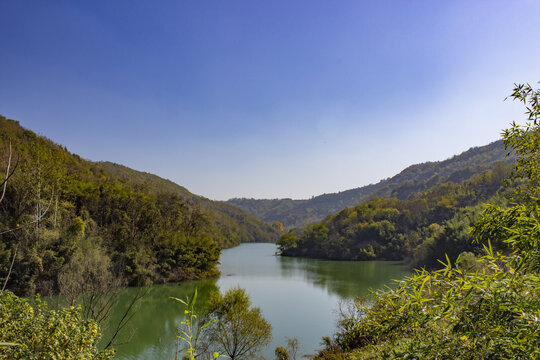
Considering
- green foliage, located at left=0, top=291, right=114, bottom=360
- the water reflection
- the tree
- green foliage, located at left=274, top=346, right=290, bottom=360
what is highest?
green foliage, located at left=0, top=291, right=114, bottom=360

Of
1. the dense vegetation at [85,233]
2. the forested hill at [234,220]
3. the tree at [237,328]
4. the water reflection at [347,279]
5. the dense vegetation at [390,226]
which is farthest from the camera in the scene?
the forested hill at [234,220]

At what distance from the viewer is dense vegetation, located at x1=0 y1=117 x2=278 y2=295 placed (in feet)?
77.4

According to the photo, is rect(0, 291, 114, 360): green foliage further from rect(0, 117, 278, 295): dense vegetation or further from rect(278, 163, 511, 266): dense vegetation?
rect(278, 163, 511, 266): dense vegetation

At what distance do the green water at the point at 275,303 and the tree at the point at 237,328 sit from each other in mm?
1064

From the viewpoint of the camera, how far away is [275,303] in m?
26.1

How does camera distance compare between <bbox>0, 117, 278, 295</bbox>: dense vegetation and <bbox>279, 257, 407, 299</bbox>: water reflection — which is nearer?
<bbox>0, 117, 278, 295</bbox>: dense vegetation

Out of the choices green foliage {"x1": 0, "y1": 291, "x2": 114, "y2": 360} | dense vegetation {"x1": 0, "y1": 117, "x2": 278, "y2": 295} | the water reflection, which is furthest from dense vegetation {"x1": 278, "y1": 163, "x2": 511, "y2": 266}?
green foliage {"x1": 0, "y1": 291, "x2": 114, "y2": 360}

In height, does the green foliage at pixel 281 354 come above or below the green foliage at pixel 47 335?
below

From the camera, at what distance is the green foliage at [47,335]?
15.6 feet

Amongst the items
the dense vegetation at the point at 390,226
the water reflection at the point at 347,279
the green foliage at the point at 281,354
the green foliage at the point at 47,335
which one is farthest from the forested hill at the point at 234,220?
the green foliage at the point at 47,335

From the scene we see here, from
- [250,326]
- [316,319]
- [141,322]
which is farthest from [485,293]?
[141,322]

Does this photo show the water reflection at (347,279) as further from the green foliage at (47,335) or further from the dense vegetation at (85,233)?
the green foliage at (47,335)

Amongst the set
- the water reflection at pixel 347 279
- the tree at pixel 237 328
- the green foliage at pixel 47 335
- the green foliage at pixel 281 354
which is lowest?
the water reflection at pixel 347 279

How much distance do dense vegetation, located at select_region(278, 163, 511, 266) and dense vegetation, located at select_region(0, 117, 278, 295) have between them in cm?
3127
